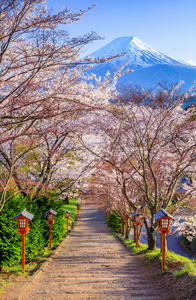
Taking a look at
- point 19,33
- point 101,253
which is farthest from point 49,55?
point 101,253

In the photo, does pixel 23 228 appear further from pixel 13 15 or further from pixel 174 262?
pixel 13 15

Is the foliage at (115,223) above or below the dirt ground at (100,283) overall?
below

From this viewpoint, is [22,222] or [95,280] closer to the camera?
[95,280]

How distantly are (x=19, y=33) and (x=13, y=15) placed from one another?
0.29 m

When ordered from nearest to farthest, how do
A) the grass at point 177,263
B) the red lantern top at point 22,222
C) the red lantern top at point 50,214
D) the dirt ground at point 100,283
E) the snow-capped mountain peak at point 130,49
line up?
the dirt ground at point 100,283, the grass at point 177,263, the red lantern top at point 22,222, the red lantern top at point 50,214, the snow-capped mountain peak at point 130,49

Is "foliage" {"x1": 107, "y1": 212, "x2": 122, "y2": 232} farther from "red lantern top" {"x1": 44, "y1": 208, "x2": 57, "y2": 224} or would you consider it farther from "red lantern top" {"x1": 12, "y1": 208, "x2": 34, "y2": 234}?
"red lantern top" {"x1": 12, "y1": 208, "x2": 34, "y2": 234}

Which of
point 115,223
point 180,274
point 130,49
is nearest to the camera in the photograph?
point 180,274

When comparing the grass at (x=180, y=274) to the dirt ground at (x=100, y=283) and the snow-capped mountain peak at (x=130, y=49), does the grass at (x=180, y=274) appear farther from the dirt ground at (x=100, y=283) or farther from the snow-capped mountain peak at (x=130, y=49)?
the snow-capped mountain peak at (x=130, y=49)

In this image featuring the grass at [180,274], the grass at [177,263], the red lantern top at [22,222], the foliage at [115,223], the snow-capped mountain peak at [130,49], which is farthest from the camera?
the snow-capped mountain peak at [130,49]

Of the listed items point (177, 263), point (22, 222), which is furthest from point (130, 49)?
point (22, 222)

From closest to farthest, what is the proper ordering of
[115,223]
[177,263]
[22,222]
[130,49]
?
[22,222], [177,263], [115,223], [130,49]

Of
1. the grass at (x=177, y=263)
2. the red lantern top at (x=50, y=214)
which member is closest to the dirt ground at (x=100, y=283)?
the grass at (x=177, y=263)

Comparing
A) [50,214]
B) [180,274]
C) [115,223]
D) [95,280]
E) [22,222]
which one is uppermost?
[22,222]

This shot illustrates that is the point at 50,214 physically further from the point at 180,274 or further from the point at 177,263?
the point at 180,274
